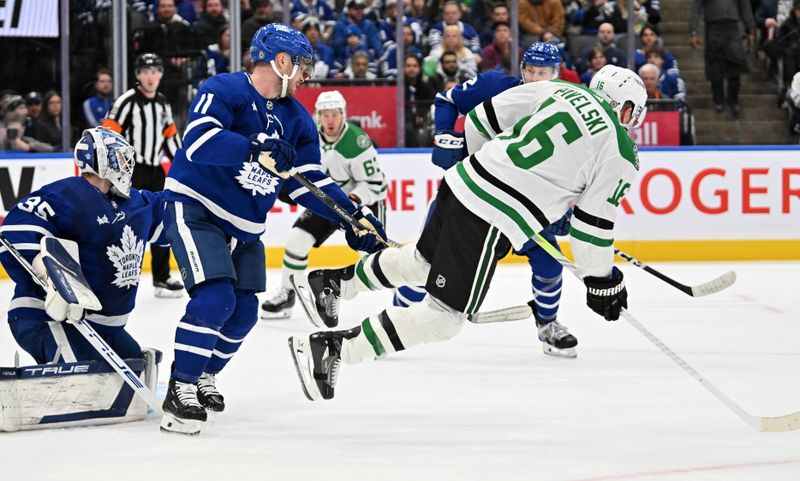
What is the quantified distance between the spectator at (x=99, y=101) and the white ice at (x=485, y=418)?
7.48 ft

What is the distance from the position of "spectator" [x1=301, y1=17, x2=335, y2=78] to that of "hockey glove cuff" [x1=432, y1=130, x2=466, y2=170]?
3.37 metres

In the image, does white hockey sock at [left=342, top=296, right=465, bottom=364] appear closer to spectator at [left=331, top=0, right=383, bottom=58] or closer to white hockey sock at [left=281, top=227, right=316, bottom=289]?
white hockey sock at [left=281, top=227, right=316, bottom=289]

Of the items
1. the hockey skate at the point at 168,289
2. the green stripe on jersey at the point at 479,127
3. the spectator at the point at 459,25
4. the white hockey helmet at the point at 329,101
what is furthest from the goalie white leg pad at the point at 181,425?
the spectator at the point at 459,25

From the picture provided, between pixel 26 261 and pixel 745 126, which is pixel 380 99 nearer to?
pixel 745 126

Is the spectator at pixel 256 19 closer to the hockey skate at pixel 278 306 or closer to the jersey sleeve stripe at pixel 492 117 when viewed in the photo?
the hockey skate at pixel 278 306

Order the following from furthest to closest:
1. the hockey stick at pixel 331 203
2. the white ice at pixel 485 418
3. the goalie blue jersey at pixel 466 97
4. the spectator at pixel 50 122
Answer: the spectator at pixel 50 122 → the goalie blue jersey at pixel 466 97 → the hockey stick at pixel 331 203 → the white ice at pixel 485 418

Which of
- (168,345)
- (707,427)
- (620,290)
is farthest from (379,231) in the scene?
(168,345)

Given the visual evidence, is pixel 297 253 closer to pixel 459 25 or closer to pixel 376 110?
pixel 376 110

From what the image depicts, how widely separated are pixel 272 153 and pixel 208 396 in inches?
27.7

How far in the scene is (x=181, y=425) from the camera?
3.24 metres

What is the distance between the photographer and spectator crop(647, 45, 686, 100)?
26.8 feet

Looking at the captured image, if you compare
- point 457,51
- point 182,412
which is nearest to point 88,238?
point 182,412

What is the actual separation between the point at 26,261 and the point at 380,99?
4759 mm

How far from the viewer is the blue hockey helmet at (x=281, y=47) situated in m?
3.40
